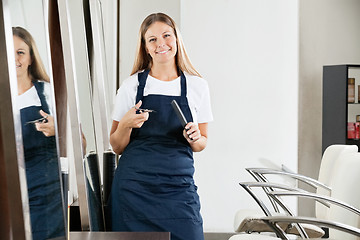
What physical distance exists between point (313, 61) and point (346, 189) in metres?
2.94

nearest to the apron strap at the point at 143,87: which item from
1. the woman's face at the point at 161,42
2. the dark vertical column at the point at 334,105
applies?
the woman's face at the point at 161,42

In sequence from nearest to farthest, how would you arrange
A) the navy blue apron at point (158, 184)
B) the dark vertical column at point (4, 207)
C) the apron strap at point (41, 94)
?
the dark vertical column at point (4, 207), the apron strap at point (41, 94), the navy blue apron at point (158, 184)

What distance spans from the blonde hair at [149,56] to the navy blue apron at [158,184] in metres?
0.26

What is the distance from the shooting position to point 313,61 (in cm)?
607

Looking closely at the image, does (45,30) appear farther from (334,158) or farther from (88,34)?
(334,158)

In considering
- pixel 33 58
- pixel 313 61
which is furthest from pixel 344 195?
pixel 313 61

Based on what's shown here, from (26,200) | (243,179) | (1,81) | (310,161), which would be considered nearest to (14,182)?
(26,200)

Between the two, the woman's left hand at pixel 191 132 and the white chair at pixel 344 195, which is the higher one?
the woman's left hand at pixel 191 132

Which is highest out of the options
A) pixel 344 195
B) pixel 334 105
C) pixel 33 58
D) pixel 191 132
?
pixel 33 58

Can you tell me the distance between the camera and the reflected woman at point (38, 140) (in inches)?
43.1

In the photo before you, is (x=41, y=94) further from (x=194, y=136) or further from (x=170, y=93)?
(x=170, y=93)

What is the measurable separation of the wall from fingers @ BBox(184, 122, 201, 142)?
3.53m

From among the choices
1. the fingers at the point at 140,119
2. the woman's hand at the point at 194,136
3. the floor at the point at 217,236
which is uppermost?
the fingers at the point at 140,119

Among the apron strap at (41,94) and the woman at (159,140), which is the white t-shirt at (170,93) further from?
the apron strap at (41,94)
